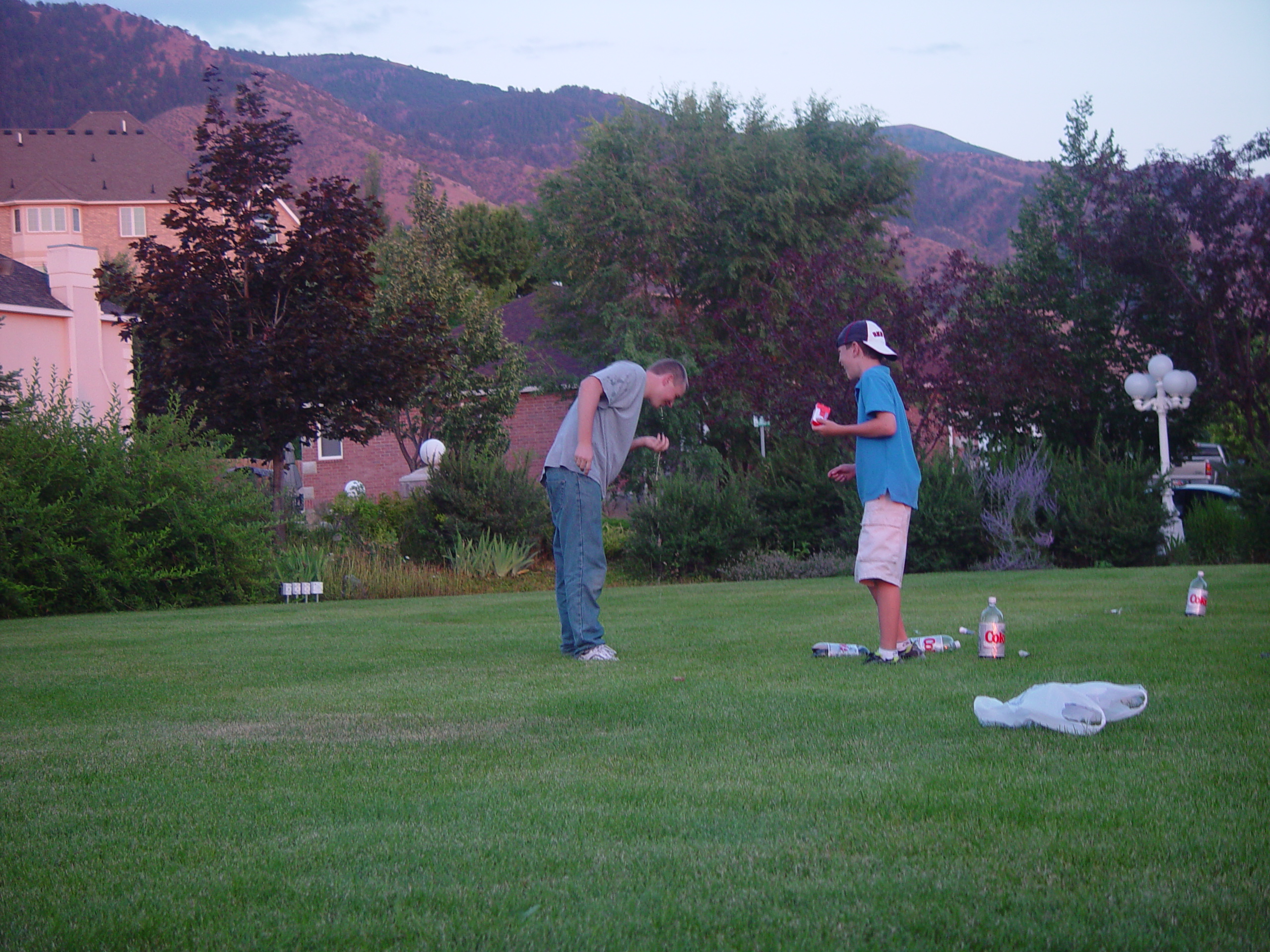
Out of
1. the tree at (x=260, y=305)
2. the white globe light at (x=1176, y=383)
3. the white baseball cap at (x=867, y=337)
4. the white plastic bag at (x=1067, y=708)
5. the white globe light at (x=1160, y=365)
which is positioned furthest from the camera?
the white globe light at (x=1160, y=365)

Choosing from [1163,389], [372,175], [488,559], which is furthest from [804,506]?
[372,175]

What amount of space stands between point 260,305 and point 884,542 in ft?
39.6

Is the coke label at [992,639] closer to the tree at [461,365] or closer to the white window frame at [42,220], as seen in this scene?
the tree at [461,365]

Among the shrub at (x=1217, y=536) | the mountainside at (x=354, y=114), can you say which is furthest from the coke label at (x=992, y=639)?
the mountainside at (x=354, y=114)

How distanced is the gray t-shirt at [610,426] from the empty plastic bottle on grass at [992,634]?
2.28 meters

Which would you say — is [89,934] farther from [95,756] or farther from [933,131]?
[933,131]

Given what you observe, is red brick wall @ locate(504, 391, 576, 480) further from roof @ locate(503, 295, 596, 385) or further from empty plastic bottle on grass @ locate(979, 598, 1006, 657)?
empty plastic bottle on grass @ locate(979, 598, 1006, 657)

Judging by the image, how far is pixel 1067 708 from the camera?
→ 4.18m

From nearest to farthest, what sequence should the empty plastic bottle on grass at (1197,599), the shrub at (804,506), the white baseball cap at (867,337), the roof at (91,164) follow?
1. the white baseball cap at (867,337)
2. the empty plastic bottle on grass at (1197,599)
3. the shrub at (804,506)
4. the roof at (91,164)

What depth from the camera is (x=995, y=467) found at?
1838 cm

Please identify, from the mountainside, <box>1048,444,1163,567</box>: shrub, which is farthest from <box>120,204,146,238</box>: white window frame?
<box>1048,444,1163,567</box>: shrub

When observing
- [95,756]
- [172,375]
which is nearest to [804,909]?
[95,756]

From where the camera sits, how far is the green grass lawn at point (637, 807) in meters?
2.39

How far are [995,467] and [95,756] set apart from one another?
16.3 meters
